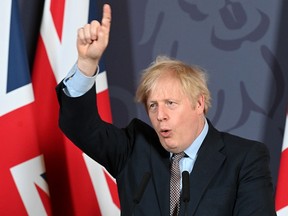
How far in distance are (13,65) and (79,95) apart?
767 millimetres

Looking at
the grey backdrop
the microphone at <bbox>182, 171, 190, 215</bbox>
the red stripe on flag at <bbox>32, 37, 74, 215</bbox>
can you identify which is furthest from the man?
the grey backdrop

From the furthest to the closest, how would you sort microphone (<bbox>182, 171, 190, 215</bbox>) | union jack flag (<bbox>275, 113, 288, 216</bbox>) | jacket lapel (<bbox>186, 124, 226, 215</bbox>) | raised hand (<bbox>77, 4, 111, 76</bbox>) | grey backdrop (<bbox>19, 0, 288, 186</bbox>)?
grey backdrop (<bbox>19, 0, 288, 186</bbox>) → union jack flag (<bbox>275, 113, 288, 216</bbox>) → jacket lapel (<bbox>186, 124, 226, 215</bbox>) → raised hand (<bbox>77, 4, 111, 76</bbox>) → microphone (<bbox>182, 171, 190, 215</bbox>)

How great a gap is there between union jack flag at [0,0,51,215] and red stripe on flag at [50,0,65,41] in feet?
0.51

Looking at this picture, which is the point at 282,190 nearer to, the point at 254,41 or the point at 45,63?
the point at 254,41

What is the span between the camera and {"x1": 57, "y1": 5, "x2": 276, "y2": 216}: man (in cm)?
188

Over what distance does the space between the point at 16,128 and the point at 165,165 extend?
2.56ft

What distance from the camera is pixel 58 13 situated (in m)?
2.74

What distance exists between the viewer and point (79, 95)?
192cm

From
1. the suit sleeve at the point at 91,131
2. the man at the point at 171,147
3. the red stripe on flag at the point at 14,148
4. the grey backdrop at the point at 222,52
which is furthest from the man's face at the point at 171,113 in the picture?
the grey backdrop at the point at 222,52

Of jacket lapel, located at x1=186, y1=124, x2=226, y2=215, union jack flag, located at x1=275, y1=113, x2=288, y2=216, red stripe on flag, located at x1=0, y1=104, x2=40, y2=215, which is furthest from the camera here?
union jack flag, located at x1=275, y1=113, x2=288, y2=216

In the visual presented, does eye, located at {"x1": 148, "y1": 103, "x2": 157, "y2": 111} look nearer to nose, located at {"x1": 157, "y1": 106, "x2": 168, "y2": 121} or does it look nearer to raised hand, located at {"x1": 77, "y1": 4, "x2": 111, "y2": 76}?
nose, located at {"x1": 157, "y1": 106, "x2": 168, "y2": 121}

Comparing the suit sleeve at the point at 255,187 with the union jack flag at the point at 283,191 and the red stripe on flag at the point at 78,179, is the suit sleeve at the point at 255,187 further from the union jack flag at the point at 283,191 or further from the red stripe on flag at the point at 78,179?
the red stripe on flag at the point at 78,179

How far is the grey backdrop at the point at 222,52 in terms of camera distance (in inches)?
118

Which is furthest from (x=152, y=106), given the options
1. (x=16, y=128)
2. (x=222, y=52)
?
(x=222, y=52)
